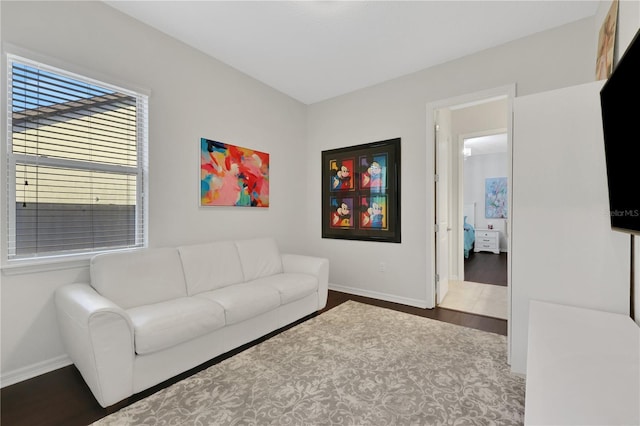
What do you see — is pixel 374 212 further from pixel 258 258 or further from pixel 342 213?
pixel 258 258

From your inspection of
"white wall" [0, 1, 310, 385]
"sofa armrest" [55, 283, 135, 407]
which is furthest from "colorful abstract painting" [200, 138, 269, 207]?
"sofa armrest" [55, 283, 135, 407]

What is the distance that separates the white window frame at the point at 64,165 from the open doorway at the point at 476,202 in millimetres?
3004

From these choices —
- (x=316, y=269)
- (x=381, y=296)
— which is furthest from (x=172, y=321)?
(x=381, y=296)

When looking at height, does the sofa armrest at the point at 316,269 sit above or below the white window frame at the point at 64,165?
below

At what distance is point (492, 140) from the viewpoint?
21.1 ft

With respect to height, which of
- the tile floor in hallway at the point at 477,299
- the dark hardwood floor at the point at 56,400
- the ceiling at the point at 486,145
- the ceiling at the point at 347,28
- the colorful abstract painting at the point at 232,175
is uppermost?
the ceiling at the point at 347,28

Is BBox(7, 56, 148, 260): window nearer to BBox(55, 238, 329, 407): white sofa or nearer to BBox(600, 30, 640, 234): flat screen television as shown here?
BBox(55, 238, 329, 407): white sofa

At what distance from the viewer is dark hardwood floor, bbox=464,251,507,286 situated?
15.3ft

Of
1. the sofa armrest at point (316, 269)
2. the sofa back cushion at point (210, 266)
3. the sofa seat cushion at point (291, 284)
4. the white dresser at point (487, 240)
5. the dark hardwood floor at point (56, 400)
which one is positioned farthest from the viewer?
the white dresser at point (487, 240)

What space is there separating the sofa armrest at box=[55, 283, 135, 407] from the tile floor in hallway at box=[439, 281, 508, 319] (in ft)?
10.2

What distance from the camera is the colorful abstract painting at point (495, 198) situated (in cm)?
739

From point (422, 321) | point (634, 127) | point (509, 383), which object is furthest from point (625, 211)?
point (422, 321)

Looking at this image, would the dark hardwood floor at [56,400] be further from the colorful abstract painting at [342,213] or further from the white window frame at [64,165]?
the colorful abstract painting at [342,213]

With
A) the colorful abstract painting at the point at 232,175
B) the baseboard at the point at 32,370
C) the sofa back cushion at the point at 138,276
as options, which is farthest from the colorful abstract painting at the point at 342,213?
→ the baseboard at the point at 32,370
